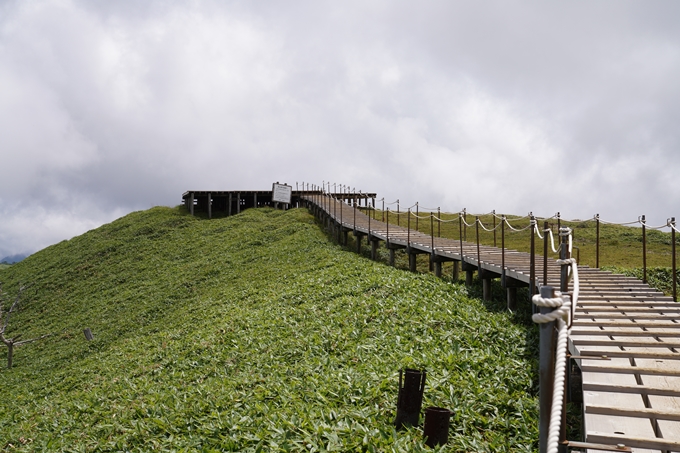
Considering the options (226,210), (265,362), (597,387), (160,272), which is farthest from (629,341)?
(226,210)

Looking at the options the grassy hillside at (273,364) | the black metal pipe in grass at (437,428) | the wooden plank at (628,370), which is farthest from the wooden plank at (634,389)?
the black metal pipe in grass at (437,428)

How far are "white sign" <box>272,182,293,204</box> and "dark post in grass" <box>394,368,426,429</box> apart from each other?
32535mm

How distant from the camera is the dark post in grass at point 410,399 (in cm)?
578

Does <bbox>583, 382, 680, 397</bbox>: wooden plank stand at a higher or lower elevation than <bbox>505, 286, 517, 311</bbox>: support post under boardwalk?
lower

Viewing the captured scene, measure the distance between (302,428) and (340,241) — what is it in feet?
61.0

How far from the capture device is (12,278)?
112ft

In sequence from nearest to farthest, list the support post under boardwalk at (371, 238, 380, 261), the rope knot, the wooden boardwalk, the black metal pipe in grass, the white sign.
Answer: the rope knot, the wooden boardwalk, the black metal pipe in grass, the support post under boardwalk at (371, 238, 380, 261), the white sign

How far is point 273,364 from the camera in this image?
9.23 metres

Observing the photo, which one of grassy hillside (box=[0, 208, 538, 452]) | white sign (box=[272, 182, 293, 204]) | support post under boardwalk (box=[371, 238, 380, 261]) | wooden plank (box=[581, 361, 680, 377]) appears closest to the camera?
wooden plank (box=[581, 361, 680, 377])

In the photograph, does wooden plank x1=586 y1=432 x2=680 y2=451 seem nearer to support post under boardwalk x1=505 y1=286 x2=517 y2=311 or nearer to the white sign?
support post under boardwalk x1=505 y1=286 x2=517 y2=311

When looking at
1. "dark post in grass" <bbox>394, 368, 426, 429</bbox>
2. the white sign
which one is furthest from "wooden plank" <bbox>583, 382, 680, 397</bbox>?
the white sign

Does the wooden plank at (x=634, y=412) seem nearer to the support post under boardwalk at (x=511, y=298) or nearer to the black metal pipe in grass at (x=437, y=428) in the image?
the black metal pipe in grass at (x=437, y=428)

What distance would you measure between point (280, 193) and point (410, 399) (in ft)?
109

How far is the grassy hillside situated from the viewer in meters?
6.27
